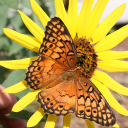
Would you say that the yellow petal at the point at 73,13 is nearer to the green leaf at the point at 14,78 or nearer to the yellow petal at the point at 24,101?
the yellow petal at the point at 24,101

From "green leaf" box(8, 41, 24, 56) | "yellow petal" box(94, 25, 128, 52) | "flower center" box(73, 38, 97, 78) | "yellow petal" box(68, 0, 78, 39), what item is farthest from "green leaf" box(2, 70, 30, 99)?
"yellow petal" box(94, 25, 128, 52)

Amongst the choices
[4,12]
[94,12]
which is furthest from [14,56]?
[94,12]

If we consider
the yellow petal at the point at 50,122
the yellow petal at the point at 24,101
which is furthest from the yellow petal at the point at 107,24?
the yellow petal at the point at 50,122

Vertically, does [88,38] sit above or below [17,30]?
below

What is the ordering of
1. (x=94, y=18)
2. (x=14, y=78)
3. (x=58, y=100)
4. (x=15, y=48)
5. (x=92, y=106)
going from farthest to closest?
1. (x=15, y=48)
2. (x=14, y=78)
3. (x=94, y=18)
4. (x=58, y=100)
5. (x=92, y=106)

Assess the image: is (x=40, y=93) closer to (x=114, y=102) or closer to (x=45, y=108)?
Answer: (x=45, y=108)

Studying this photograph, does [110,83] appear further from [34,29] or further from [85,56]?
[34,29]

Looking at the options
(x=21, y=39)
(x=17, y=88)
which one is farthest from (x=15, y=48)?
(x=17, y=88)
